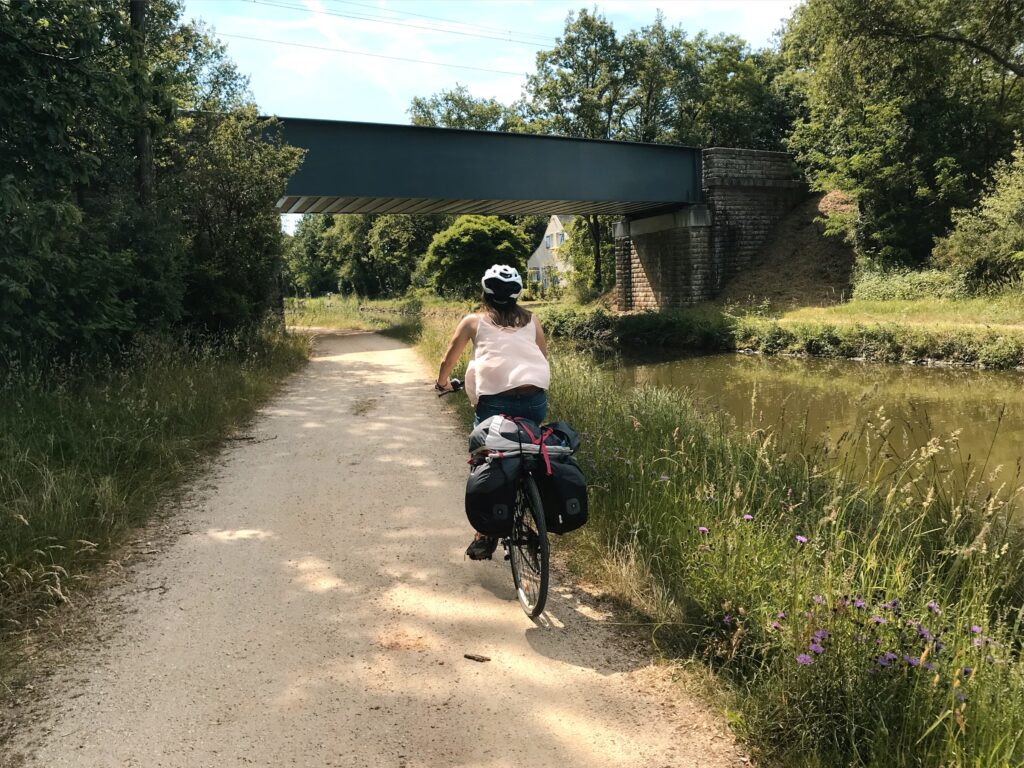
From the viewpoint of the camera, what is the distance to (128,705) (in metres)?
2.70

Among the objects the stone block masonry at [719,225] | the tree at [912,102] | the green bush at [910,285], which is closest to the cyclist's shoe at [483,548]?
the green bush at [910,285]

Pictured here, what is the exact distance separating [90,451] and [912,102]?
80.0 feet

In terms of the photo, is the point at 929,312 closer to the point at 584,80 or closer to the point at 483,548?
the point at 483,548

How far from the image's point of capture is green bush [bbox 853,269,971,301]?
1759cm

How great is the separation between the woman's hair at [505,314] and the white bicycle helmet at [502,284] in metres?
0.03

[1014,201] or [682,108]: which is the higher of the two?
[682,108]

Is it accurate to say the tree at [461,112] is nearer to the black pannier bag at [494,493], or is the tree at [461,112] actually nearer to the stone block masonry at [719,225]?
the stone block masonry at [719,225]

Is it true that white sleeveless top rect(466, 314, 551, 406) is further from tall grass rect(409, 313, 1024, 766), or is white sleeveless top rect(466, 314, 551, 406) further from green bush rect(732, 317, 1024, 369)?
green bush rect(732, 317, 1024, 369)

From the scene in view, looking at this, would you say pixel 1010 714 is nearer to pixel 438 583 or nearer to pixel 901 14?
pixel 438 583

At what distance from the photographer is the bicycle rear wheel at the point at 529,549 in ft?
10.7

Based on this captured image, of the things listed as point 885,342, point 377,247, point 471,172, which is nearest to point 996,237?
point 885,342

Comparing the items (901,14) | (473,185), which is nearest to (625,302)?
(473,185)

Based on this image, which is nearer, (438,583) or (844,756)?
Result: (844,756)

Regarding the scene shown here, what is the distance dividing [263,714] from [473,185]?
62.4ft
